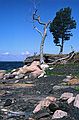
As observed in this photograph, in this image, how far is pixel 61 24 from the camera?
66375mm

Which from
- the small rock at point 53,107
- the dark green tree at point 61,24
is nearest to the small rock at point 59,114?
the small rock at point 53,107

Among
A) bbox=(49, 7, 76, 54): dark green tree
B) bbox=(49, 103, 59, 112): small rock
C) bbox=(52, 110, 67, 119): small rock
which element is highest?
bbox=(49, 7, 76, 54): dark green tree

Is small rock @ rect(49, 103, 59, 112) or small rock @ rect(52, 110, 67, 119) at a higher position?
small rock @ rect(49, 103, 59, 112)

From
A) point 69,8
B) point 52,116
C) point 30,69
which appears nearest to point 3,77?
point 30,69

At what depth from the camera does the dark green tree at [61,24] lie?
6575 cm

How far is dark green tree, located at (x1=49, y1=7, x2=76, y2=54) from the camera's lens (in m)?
65.8

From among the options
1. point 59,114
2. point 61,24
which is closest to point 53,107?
point 59,114

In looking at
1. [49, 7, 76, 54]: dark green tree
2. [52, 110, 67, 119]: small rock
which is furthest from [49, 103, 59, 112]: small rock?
[49, 7, 76, 54]: dark green tree

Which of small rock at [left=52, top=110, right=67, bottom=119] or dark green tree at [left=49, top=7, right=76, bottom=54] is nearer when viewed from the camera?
small rock at [left=52, top=110, right=67, bottom=119]

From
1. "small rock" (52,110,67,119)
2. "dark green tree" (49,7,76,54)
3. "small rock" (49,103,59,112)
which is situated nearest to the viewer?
"small rock" (52,110,67,119)

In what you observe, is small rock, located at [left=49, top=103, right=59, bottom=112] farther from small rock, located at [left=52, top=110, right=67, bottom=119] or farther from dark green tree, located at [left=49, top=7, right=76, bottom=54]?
dark green tree, located at [left=49, top=7, right=76, bottom=54]

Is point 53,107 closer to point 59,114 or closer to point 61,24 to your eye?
point 59,114

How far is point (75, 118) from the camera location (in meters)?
14.1

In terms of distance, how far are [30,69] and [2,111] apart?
23314 mm
